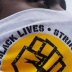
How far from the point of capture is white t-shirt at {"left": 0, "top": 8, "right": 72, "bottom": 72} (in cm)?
73

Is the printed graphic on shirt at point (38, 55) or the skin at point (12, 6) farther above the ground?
the skin at point (12, 6)

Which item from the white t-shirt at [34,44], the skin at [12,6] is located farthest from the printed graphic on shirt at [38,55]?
the skin at [12,6]

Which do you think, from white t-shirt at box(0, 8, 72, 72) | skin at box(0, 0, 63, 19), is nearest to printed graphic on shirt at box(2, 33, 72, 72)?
white t-shirt at box(0, 8, 72, 72)

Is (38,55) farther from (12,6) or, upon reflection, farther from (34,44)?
(12,6)

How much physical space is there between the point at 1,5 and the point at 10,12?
0.04 m

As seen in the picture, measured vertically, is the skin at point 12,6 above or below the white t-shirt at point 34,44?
above

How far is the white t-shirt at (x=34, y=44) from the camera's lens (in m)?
0.73

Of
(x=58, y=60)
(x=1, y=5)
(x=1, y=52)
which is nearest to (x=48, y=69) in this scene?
(x=58, y=60)

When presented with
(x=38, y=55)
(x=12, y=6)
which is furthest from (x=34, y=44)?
(x=12, y=6)

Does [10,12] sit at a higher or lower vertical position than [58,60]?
higher

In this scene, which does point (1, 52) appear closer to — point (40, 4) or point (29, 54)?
point (29, 54)

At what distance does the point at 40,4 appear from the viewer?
31.9 inches

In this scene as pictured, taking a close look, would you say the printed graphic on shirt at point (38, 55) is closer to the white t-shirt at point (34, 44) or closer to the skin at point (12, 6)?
the white t-shirt at point (34, 44)

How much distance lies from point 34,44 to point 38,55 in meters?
0.03
